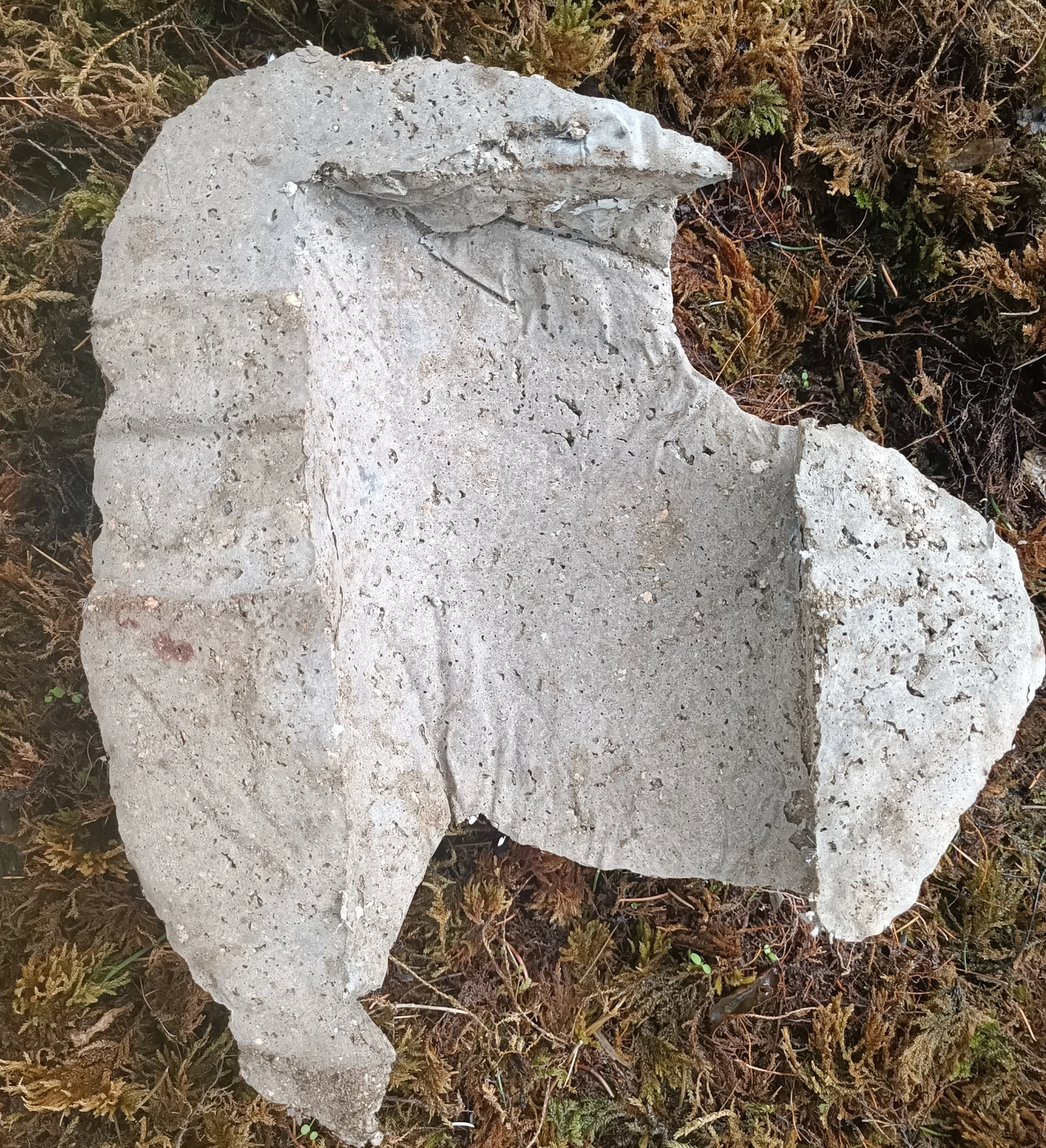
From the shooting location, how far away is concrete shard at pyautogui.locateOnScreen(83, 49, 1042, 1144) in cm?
156

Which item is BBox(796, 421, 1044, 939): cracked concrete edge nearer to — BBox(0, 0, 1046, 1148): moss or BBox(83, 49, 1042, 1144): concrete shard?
BBox(83, 49, 1042, 1144): concrete shard

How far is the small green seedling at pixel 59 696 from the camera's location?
2.26 m

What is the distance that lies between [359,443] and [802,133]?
165 cm

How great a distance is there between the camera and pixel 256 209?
160 cm

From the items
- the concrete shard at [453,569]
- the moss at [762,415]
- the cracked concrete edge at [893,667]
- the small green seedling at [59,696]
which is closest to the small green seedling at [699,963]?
the moss at [762,415]

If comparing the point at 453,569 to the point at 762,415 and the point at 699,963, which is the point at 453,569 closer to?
the point at 762,415

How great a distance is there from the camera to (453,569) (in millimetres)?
1861

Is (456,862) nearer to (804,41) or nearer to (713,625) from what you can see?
(713,625)

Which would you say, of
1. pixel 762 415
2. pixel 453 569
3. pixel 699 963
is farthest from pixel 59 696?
pixel 762 415

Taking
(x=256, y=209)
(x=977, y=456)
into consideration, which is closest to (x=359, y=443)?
(x=256, y=209)

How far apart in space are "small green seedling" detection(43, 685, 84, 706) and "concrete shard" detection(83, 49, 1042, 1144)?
2.46ft

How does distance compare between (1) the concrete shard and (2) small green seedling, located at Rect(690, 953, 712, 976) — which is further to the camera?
(2) small green seedling, located at Rect(690, 953, 712, 976)

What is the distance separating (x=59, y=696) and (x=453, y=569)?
3.85 ft

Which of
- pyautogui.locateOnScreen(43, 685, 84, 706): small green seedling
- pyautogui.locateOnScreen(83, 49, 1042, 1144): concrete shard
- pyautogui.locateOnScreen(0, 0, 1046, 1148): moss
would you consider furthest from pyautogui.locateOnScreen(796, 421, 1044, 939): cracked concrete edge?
pyautogui.locateOnScreen(43, 685, 84, 706): small green seedling
